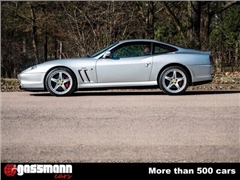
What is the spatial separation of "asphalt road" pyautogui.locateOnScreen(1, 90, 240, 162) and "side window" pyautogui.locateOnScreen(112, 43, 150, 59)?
4.22 ft

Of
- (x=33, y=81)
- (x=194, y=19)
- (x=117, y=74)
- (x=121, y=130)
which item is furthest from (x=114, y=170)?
(x=194, y=19)

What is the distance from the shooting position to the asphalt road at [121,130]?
4.96 metres

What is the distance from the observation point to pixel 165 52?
10.2 m

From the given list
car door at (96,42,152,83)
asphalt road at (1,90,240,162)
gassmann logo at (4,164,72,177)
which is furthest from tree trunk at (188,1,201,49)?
gassmann logo at (4,164,72,177)

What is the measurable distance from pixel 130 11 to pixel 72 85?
13.2 meters

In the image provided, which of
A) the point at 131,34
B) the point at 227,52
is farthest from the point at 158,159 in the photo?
the point at 131,34

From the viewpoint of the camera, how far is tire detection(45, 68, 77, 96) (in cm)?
991

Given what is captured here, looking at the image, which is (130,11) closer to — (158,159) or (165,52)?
(165,52)

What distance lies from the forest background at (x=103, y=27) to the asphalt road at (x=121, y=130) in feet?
26.5

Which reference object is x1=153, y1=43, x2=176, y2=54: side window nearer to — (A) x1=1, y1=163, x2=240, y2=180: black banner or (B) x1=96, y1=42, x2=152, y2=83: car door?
(B) x1=96, y1=42, x2=152, y2=83: car door

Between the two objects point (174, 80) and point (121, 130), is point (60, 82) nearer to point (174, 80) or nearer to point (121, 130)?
point (174, 80)

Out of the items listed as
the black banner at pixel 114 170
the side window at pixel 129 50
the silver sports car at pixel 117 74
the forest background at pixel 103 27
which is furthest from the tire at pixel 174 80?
the forest background at pixel 103 27

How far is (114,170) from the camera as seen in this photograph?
4.41 metres

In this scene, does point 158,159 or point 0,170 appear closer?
point 0,170
